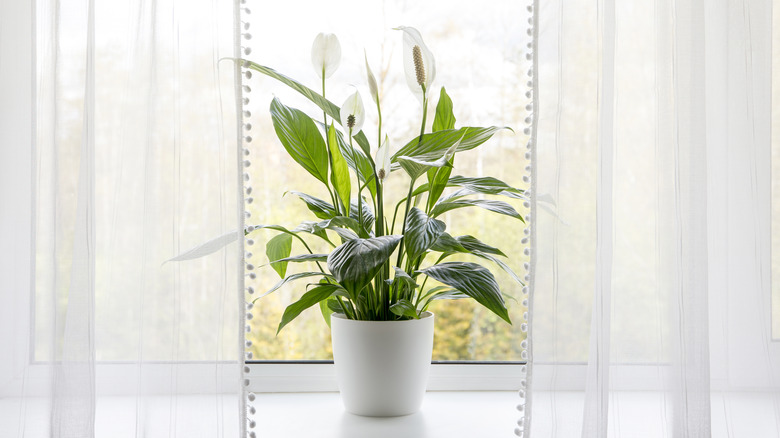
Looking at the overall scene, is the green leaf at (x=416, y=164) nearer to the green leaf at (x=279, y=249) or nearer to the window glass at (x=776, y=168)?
the green leaf at (x=279, y=249)

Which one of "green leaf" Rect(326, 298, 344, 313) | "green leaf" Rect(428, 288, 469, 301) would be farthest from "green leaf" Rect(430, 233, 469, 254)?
"green leaf" Rect(326, 298, 344, 313)

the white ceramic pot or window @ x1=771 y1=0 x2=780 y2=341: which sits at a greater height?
window @ x1=771 y1=0 x2=780 y2=341

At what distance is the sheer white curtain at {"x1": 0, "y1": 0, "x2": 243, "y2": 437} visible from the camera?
90cm

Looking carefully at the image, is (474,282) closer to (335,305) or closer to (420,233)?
(420,233)

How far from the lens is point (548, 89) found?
0.92 metres

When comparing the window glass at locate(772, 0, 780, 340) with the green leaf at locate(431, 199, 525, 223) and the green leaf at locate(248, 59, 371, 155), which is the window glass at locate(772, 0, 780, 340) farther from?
the green leaf at locate(248, 59, 371, 155)

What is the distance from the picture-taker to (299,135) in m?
1.00

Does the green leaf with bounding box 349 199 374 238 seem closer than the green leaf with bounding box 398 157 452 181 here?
No

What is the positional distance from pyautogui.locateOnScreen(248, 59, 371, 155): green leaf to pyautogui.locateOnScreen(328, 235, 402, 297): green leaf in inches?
7.8

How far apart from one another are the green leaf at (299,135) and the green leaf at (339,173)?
2 cm

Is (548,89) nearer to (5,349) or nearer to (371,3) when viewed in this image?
(371,3)

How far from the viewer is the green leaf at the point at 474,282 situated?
89cm

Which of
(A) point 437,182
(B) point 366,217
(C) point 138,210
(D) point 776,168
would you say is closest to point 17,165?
(C) point 138,210

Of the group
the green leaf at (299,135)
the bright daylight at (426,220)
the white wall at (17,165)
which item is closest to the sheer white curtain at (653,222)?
the bright daylight at (426,220)
